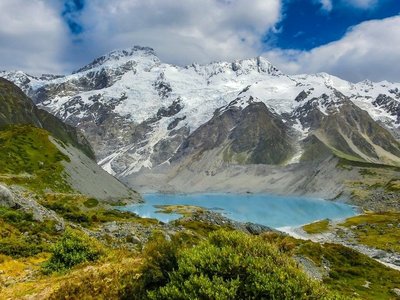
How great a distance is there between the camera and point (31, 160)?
14312 cm

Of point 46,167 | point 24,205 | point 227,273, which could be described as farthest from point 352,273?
point 46,167

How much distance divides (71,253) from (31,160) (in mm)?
125809

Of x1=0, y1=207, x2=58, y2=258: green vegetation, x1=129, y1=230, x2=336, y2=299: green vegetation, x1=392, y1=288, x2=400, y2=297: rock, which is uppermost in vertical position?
x1=129, y1=230, x2=336, y2=299: green vegetation

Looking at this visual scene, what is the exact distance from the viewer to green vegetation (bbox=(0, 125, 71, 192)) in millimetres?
128000

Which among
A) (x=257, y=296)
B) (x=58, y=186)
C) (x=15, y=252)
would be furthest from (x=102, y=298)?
(x=58, y=186)

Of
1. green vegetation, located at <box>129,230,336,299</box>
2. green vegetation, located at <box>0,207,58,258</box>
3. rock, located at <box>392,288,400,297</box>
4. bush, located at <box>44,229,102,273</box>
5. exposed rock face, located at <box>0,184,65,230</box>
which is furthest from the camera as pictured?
rock, located at <box>392,288,400,297</box>

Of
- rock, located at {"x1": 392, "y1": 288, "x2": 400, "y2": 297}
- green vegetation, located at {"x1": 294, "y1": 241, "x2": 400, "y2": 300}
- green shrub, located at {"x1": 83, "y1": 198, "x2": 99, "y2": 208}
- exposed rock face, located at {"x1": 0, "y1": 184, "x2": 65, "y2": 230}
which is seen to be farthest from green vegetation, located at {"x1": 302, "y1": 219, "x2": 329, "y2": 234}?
exposed rock face, located at {"x1": 0, "y1": 184, "x2": 65, "y2": 230}

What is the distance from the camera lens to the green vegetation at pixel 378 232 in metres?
104

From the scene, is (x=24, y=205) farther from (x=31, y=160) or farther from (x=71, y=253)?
(x=31, y=160)

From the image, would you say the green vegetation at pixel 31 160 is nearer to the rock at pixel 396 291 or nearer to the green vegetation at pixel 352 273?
the green vegetation at pixel 352 273

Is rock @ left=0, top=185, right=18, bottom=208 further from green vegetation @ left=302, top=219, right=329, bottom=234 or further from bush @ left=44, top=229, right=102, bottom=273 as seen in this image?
green vegetation @ left=302, top=219, right=329, bottom=234

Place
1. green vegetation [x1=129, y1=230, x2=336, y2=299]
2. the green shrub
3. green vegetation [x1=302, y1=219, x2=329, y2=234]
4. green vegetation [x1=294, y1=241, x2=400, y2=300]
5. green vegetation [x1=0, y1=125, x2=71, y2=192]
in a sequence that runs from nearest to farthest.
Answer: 1. green vegetation [x1=129, y1=230, x2=336, y2=299]
2. green vegetation [x1=294, y1=241, x2=400, y2=300]
3. the green shrub
4. green vegetation [x1=0, y1=125, x2=71, y2=192]
5. green vegetation [x1=302, y1=219, x2=329, y2=234]

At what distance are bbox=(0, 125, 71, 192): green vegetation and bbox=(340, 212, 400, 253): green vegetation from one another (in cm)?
8373

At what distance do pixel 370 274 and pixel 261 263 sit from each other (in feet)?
164
